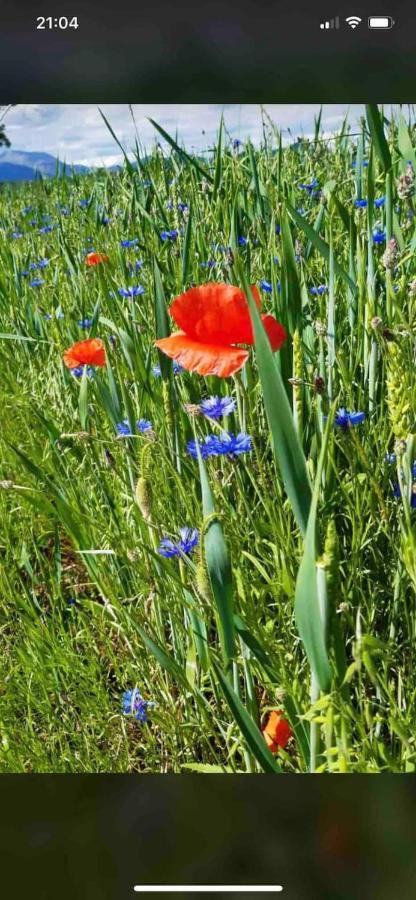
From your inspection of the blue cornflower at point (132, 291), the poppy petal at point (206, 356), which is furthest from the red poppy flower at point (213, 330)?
the blue cornflower at point (132, 291)

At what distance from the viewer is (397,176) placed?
784 mm

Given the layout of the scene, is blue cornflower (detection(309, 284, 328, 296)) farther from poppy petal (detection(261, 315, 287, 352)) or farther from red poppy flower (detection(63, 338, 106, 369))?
red poppy flower (detection(63, 338, 106, 369))

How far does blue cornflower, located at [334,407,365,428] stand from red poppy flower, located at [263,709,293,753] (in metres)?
0.25

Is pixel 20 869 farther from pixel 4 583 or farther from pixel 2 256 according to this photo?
pixel 2 256

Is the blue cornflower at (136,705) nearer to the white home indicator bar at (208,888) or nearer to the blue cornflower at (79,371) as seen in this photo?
the white home indicator bar at (208,888)

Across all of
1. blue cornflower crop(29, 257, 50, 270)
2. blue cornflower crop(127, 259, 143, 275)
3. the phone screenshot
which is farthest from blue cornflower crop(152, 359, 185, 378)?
blue cornflower crop(29, 257, 50, 270)

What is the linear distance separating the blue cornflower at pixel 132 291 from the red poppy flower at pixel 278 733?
42 cm

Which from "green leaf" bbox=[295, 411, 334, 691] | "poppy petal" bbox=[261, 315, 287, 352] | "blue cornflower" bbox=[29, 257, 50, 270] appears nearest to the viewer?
"green leaf" bbox=[295, 411, 334, 691]

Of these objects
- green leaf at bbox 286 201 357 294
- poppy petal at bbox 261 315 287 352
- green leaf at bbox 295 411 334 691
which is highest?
green leaf at bbox 286 201 357 294

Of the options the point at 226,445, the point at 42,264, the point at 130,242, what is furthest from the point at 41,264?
the point at 226,445

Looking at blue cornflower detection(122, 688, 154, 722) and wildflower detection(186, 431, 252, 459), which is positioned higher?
wildflower detection(186, 431, 252, 459)

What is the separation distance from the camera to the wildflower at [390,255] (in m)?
0.71

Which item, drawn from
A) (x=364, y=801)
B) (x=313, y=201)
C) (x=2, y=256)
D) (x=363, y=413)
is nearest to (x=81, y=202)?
(x=2, y=256)

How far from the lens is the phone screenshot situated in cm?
68
